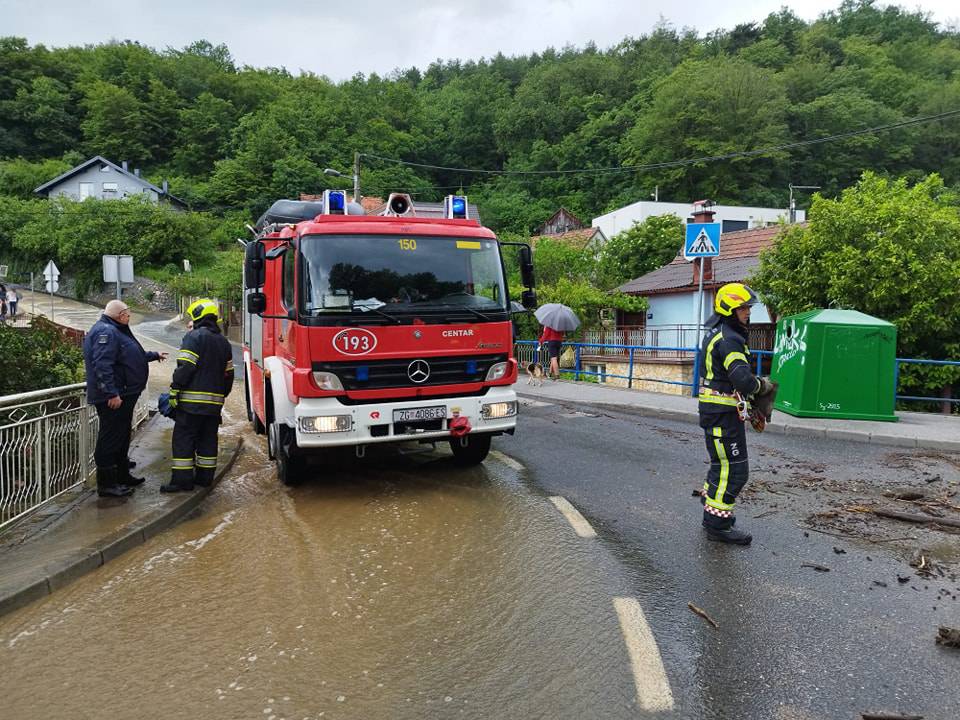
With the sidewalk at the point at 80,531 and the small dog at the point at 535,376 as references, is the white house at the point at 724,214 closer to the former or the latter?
the small dog at the point at 535,376

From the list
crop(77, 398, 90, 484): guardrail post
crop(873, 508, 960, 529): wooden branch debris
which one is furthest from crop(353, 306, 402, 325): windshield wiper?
crop(873, 508, 960, 529): wooden branch debris

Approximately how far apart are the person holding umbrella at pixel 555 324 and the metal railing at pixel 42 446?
1152 cm

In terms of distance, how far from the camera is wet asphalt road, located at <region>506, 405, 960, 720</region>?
9.71ft

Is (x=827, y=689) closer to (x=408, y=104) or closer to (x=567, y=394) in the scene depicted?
(x=567, y=394)

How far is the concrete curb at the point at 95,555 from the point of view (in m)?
4.09

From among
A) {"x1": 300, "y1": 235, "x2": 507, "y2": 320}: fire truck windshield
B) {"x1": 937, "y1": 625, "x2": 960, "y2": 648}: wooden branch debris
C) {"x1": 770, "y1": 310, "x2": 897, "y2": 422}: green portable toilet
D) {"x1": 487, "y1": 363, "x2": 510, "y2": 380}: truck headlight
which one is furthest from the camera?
{"x1": 770, "y1": 310, "x2": 897, "y2": 422}: green portable toilet

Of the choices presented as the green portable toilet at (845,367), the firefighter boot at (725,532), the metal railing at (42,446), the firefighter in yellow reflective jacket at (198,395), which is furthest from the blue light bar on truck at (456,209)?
the green portable toilet at (845,367)

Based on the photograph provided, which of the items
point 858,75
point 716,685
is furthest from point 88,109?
point 716,685

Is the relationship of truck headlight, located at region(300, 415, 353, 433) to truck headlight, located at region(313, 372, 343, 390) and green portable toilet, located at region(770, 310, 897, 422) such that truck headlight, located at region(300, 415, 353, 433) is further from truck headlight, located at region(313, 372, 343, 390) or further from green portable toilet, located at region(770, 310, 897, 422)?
green portable toilet, located at region(770, 310, 897, 422)

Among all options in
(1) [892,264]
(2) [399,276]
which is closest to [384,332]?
(2) [399,276]

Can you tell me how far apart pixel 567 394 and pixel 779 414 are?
4956 millimetres

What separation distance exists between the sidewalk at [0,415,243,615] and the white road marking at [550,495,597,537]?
131 inches

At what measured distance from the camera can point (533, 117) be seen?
78.6 m

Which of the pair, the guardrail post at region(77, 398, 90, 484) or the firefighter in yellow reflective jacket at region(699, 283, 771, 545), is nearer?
the firefighter in yellow reflective jacket at region(699, 283, 771, 545)
